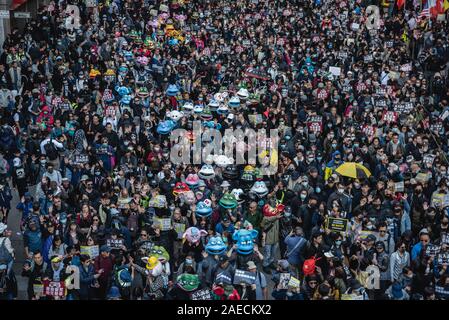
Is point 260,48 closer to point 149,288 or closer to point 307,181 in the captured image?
point 307,181

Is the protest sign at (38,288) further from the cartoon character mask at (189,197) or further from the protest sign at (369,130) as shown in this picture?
the protest sign at (369,130)

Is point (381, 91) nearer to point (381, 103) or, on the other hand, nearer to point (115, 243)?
point (381, 103)

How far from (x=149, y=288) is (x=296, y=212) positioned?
141 inches

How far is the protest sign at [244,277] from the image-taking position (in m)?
11.0

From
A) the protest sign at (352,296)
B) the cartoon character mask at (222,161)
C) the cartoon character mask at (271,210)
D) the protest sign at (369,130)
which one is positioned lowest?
the protest sign at (352,296)

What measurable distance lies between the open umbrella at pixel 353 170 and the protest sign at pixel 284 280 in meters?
4.03

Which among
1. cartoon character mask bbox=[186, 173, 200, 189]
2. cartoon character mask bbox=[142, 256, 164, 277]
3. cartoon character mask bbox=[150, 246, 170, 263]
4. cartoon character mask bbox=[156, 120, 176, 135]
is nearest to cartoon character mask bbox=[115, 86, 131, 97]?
cartoon character mask bbox=[156, 120, 176, 135]

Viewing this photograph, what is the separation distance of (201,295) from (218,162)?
523 cm

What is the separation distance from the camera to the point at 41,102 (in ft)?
62.3

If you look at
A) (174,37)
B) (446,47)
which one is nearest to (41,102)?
(174,37)

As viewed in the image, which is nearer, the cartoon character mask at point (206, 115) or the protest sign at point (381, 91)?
the cartoon character mask at point (206, 115)

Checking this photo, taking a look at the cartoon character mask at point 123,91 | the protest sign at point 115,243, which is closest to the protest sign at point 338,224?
the protest sign at point 115,243

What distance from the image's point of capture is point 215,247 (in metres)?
11.8

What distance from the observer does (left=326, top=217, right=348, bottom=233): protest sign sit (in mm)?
12828
